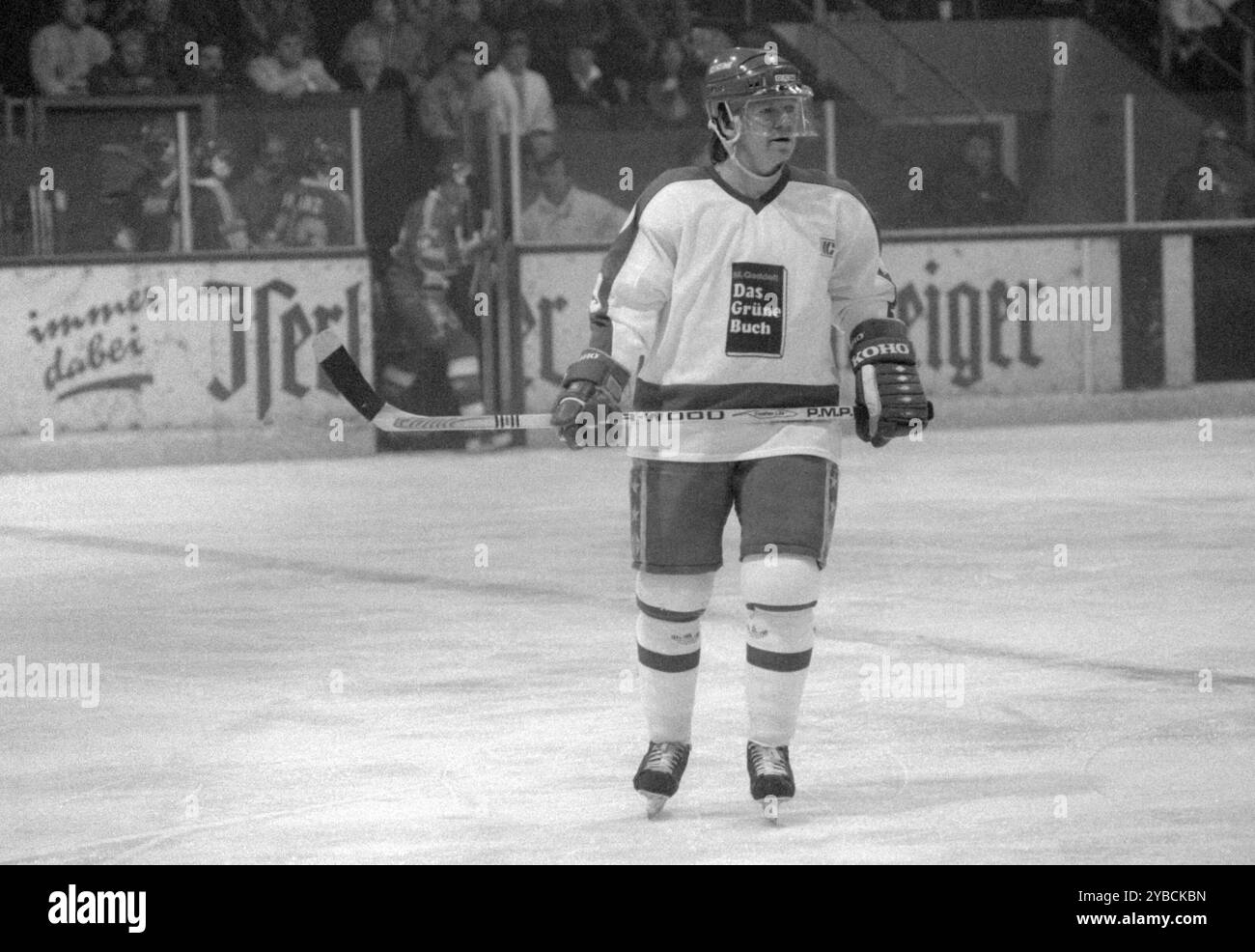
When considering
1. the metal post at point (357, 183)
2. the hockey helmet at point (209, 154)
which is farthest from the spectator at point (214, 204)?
the metal post at point (357, 183)

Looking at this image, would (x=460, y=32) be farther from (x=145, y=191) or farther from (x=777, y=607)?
(x=777, y=607)

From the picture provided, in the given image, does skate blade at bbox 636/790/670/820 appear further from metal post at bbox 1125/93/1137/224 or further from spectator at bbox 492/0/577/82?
spectator at bbox 492/0/577/82

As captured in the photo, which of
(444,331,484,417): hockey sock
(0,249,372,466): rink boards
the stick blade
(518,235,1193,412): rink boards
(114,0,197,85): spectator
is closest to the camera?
the stick blade

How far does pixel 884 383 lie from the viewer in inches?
195

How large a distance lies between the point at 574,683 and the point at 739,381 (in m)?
1.66

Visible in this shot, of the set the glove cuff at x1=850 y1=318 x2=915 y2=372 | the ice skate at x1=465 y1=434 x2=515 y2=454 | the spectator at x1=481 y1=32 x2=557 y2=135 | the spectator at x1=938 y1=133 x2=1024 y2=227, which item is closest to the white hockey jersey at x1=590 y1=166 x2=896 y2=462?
the glove cuff at x1=850 y1=318 x2=915 y2=372

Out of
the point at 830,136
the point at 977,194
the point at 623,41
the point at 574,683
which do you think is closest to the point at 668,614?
the point at 574,683

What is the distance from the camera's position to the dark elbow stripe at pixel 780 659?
4.87 meters

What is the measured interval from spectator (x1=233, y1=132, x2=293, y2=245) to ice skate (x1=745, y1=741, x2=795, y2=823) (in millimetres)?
8972

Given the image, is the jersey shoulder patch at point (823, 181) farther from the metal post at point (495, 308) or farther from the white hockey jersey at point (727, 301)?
the metal post at point (495, 308)

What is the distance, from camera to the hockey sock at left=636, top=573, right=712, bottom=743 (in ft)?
16.0

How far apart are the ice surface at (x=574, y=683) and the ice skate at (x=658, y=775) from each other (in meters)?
0.04
